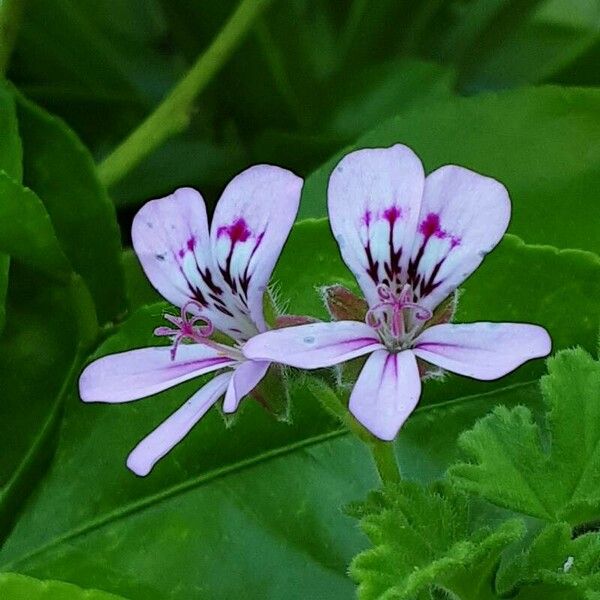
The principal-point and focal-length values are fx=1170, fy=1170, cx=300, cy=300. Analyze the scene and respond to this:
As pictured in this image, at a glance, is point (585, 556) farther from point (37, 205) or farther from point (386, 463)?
point (37, 205)

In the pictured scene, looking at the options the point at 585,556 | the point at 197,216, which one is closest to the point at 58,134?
the point at 197,216

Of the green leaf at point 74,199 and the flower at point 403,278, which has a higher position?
the green leaf at point 74,199

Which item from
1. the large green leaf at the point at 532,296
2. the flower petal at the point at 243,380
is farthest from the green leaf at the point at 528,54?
the flower petal at the point at 243,380

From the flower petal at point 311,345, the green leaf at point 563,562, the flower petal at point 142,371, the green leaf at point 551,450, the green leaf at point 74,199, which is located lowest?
the green leaf at point 563,562

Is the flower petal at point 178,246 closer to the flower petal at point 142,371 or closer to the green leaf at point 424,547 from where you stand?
the flower petal at point 142,371

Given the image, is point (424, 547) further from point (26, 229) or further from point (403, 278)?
point (26, 229)

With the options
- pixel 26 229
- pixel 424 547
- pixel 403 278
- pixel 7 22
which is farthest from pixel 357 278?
pixel 7 22

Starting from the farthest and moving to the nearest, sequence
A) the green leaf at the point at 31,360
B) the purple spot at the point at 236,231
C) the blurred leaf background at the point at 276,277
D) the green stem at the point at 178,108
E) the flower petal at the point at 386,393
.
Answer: the green stem at the point at 178,108
the green leaf at the point at 31,360
the blurred leaf background at the point at 276,277
the purple spot at the point at 236,231
the flower petal at the point at 386,393

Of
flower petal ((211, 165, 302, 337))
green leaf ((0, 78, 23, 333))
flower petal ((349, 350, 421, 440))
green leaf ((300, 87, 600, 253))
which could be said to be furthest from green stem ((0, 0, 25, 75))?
flower petal ((349, 350, 421, 440))

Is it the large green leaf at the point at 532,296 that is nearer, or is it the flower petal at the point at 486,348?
the flower petal at the point at 486,348
